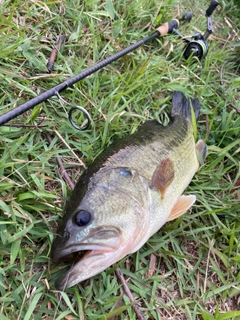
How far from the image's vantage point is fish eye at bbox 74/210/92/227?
7.31 feet

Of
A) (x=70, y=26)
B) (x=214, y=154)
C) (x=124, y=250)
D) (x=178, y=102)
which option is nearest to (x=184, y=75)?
(x=178, y=102)

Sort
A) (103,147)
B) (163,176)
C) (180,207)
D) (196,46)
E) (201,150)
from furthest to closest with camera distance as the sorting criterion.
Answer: (196,46), (201,150), (103,147), (180,207), (163,176)

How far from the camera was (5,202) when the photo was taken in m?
2.42

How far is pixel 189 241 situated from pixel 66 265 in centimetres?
114

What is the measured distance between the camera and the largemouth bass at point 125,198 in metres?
2.20

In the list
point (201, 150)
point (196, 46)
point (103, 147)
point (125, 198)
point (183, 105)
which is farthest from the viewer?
point (196, 46)

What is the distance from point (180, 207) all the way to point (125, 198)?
1.97 feet

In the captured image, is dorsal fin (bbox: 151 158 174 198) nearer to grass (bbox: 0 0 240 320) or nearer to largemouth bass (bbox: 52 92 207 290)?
largemouth bass (bbox: 52 92 207 290)

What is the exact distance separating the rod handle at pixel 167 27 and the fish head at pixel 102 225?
1995 mm

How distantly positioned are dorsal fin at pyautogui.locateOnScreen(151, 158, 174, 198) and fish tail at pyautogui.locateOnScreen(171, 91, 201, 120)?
70 cm

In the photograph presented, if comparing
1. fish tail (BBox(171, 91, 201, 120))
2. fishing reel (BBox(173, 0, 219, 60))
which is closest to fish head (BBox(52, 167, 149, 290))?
fish tail (BBox(171, 91, 201, 120))

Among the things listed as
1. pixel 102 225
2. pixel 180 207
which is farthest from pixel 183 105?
pixel 102 225

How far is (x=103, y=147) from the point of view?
3068 millimetres

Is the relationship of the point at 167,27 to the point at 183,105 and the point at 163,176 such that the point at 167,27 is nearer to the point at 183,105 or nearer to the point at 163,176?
the point at 183,105
